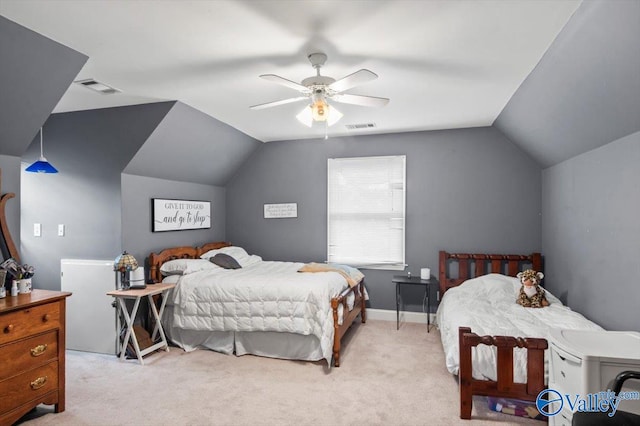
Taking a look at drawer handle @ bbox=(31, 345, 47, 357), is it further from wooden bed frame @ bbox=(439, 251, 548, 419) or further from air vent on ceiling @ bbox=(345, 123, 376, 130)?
air vent on ceiling @ bbox=(345, 123, 376, 130)

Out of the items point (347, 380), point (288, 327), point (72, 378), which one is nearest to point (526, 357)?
point (347, 380)

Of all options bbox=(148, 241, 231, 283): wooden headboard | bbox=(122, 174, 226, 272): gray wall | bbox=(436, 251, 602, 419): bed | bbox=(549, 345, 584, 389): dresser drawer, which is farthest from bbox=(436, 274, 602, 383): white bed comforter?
bbox=(122, 174, 226, 272): gray wall

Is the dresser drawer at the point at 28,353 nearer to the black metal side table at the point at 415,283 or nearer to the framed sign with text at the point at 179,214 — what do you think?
the framed sign with text at the point at 179,214

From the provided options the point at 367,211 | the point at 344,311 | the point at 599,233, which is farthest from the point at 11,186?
the point at 599,233

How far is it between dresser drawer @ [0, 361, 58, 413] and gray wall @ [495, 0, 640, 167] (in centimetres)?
396

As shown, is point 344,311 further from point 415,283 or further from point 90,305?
point 90,305

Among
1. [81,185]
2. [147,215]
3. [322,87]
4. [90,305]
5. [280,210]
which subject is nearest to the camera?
[322,87]

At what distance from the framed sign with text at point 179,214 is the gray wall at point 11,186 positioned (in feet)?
4.57

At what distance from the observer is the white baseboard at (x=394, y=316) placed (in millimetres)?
4828

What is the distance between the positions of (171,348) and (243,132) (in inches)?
108

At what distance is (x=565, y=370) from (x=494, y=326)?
36.3 inches

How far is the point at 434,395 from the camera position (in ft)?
9.58

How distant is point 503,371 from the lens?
2516 millimetres

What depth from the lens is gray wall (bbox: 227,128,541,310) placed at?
4.57m
